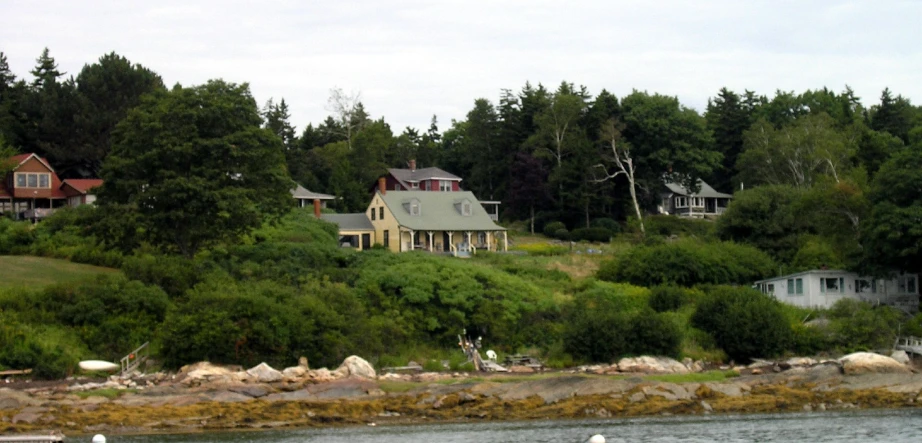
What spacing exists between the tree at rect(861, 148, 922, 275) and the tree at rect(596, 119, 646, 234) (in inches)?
1061

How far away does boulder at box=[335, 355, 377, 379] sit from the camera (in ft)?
142

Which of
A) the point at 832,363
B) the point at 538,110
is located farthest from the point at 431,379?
the point at 538,110

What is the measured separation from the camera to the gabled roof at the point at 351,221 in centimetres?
7381

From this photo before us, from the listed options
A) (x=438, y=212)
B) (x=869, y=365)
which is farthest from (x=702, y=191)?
(x=869, y=365)

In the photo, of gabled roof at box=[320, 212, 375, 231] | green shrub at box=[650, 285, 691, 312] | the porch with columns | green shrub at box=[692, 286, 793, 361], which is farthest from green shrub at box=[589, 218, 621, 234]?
green shrub at box=[692, 286, 793, 361]

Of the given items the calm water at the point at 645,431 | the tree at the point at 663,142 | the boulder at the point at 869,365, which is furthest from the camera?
the tree at the point at 663,142

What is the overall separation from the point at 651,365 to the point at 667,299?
29.6 ft

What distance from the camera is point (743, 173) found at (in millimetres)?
89500

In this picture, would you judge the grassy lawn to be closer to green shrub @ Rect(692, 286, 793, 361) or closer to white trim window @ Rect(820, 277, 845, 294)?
green shrub @ Rect(692, 286, 793, 361)

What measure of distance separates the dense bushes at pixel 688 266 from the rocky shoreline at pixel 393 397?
1508cm

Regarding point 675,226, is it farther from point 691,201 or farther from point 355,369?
Result: point 355,369

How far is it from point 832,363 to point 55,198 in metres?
54.4

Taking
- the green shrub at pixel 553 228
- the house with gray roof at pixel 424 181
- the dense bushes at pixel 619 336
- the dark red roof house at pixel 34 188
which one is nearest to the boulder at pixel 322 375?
the dense bushes at pixel 619 336

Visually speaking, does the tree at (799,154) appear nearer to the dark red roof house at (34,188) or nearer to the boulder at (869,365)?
the boulder at (869,365)
